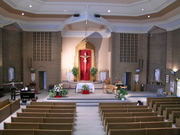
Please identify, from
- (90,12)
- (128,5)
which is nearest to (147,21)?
(128,5)

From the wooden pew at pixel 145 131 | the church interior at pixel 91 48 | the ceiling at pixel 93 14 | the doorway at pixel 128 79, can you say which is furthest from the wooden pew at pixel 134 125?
the doorway at pixel 128 79

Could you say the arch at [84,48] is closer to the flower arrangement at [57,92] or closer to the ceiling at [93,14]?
the ceiling at [93,14]

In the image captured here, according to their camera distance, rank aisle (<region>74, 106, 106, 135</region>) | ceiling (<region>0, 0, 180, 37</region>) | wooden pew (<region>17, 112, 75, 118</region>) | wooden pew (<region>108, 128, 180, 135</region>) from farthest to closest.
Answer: ceiling (<region>0, 0, 180, 37</region>), wooden pew (<region>17, 112, 75, 118</region>), aisle (<region>74, 106, 106, 135</region>), wooden pew (<region>108, 128, 180, 135</region>)

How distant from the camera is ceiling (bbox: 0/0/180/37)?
13601 millimetres

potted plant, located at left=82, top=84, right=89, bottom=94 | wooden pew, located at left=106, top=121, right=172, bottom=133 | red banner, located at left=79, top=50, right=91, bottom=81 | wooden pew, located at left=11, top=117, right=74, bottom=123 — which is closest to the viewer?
wooden pew, located at left=106, top=121, right=172, bottom=133

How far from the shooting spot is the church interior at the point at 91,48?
14430 millimetres

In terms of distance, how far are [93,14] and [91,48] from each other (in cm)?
446

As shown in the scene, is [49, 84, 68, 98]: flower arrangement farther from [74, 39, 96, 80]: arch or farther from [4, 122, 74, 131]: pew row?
[4, 122, 74, 131]: pew row

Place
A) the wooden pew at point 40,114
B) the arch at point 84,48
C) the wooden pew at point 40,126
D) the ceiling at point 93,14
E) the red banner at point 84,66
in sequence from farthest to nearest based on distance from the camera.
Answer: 1. the red banner at point 84,66
2. the arch at point 84,48
3. the ceiling at point 93,14
4. the wooden pew at point 40,114
5. the wooden pew at point 40,126

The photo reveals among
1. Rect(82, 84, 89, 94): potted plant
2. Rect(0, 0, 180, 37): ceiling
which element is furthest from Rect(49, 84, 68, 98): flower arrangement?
Rect(0, 0, 180, 37): ceiling

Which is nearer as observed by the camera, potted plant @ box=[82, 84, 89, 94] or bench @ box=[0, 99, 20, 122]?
bench @ box=[0, 99, 20, 122]

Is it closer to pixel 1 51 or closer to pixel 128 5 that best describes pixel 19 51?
pixel 1 51

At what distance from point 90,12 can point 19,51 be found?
8.35m

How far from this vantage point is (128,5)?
14469 millimetres
